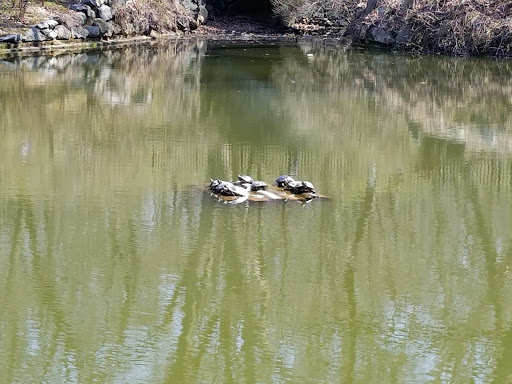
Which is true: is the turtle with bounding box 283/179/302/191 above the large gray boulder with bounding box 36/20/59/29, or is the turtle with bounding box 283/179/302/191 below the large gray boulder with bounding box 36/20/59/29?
below

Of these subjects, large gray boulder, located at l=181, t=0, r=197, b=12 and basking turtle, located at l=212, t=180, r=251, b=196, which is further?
large gray boulder, located at l=181, t=0, r=197, b=12

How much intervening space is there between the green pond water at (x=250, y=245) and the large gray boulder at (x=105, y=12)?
38.8 ft

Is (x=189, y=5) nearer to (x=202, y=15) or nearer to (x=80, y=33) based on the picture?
(x=202, y=15)

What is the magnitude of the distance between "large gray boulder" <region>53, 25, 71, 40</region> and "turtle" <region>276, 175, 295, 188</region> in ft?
53.4

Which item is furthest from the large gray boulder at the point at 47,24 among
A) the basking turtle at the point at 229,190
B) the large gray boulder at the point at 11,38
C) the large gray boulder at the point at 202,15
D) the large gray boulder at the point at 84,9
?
the basking turtle at the point at 229,190

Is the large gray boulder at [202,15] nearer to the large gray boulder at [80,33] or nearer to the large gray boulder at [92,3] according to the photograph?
the large gray boulder at [92,3]

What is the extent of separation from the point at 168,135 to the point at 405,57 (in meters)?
14.5

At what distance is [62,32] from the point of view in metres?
23.8

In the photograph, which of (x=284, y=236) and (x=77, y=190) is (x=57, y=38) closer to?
(x=77, y=190)

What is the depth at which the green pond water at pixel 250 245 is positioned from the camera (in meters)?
5.27

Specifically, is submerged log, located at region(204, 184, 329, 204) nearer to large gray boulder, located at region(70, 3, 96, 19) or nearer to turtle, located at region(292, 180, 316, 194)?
turtle, located at region(292, 180, 316, 194)

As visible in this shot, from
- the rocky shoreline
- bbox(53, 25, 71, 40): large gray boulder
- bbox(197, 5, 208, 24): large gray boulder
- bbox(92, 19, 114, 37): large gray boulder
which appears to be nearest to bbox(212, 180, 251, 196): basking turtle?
the rocky shoreline

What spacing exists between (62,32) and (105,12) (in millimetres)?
2666

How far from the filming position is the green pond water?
207 inches
